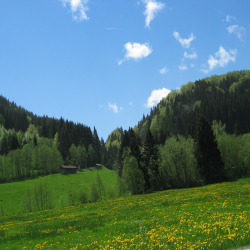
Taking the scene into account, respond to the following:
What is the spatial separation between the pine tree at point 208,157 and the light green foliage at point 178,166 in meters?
2.59

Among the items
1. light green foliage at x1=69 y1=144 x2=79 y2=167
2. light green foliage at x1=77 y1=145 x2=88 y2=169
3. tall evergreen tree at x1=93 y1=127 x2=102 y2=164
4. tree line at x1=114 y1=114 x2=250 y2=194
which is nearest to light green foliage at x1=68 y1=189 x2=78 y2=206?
tree line at x1=114 y1=114 x2=250 y2=194

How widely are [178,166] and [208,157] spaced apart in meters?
8.70

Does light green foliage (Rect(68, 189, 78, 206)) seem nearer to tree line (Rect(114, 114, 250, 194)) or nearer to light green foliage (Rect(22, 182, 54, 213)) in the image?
light green foliage (Rect(22, 182, 54, 213))

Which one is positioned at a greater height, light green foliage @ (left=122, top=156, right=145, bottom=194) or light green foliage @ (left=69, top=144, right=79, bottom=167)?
light green foliage @ (left=69, top=144, right=79, bottom=167)

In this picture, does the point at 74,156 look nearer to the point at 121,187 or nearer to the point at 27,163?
the point at 27,163

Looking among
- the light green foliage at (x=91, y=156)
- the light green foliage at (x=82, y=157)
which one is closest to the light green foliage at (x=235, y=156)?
the light green foliage at (x=82, y=157)


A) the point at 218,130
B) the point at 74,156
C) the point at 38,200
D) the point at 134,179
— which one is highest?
the point at 218,130

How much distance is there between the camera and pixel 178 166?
5428 centimetres

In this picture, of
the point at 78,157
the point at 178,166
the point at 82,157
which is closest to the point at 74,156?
the point at 78,157

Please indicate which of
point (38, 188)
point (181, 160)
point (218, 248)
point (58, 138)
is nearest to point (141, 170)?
point (181, 160)

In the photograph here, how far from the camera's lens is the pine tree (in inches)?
1938

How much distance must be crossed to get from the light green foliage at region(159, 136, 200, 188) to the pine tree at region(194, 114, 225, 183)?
8.48 ft

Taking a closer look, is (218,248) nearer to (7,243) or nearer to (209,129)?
Result: (7,243)

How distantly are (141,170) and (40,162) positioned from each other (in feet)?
246
